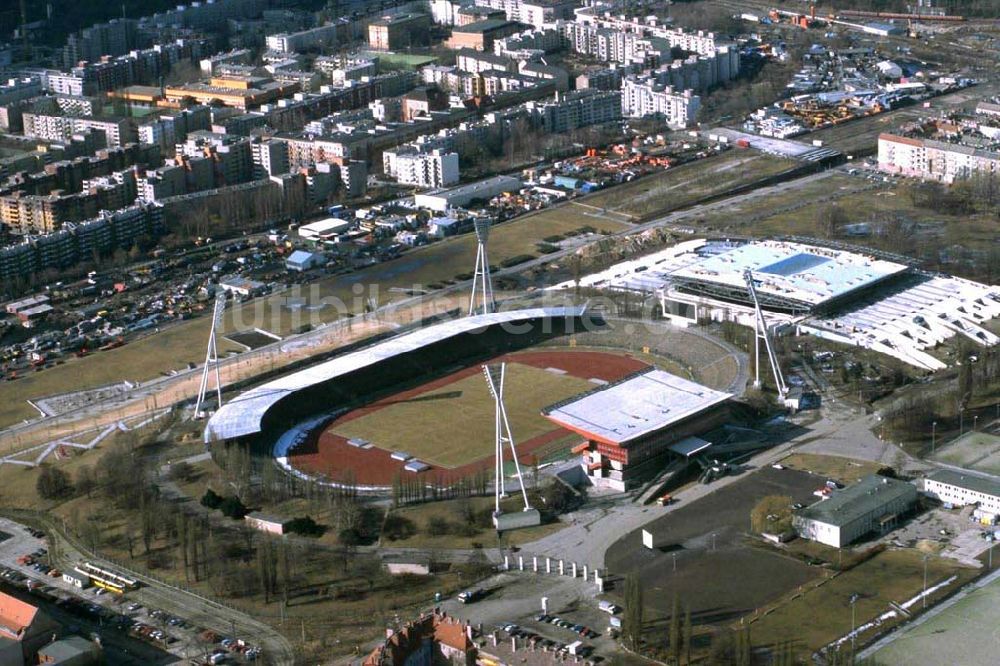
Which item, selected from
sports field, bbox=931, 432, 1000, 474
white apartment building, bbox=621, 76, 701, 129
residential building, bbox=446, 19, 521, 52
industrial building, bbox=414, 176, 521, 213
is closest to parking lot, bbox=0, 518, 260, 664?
sports field, bbox=931, 432, 1000, 474

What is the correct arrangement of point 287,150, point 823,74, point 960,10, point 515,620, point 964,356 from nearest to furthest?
point 515,620
point 964,356
point 287,150
point 823,74
point 960,10

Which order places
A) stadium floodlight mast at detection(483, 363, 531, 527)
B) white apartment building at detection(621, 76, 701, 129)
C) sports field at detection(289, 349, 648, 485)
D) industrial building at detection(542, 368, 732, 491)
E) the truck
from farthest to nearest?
white apartment building at detection(621, 76, 701, 129) → sports field at detection(289, 349, 648, 485) → industrial building at detection(542, 368, 732, 491) → stadium floodlight mast at detection(483, 363, 531, 527) → the truck

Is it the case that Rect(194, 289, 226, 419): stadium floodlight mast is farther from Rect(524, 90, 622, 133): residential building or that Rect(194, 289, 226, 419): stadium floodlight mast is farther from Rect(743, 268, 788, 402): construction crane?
Rect(524, 90, 622, 133): residential building

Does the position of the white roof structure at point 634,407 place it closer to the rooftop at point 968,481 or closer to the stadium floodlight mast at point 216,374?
the rooftop at point 968,481

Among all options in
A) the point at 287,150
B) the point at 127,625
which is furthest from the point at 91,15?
the point at 127,625

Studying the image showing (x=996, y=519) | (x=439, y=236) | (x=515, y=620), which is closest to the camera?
(x=515, y=620)

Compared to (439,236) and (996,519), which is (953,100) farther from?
(996,519)

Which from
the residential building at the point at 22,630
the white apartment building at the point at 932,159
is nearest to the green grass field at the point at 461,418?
the residential building at the point at 22,630
